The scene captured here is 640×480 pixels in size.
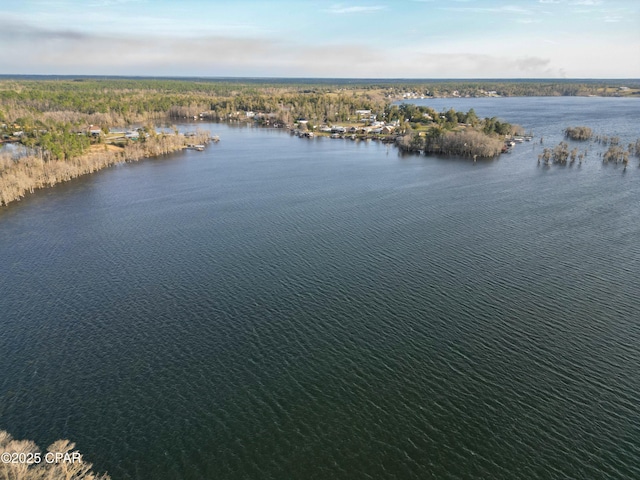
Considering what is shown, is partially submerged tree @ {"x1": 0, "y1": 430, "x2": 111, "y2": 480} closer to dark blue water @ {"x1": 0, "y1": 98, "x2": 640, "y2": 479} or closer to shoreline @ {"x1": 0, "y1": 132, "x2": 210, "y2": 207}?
dark blue water @ {"x1": 0, "y1": 98, "x2": 640, "y2": 479}

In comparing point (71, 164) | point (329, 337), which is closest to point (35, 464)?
point (329, 337)

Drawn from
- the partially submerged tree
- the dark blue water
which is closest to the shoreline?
the dark blue water

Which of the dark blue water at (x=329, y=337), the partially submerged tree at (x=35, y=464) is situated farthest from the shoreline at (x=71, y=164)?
the partially submerged tree at (x=35, y=464)

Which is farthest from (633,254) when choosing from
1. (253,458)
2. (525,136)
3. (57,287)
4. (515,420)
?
(525,136)

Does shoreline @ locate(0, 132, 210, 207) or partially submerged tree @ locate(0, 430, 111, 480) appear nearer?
partially submerged tree @ locate(0, 430, 111, 480)

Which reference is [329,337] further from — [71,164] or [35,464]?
[71,164]

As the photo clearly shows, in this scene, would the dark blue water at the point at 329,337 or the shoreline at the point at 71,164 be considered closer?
the dark blue water at the point at 329,337

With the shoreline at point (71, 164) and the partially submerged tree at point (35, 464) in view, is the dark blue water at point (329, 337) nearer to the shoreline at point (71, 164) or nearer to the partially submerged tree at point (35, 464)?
the partially submerged tree at point (35, 464)

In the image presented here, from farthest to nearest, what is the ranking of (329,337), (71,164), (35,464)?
(71,164), (329,337), (35,464)
